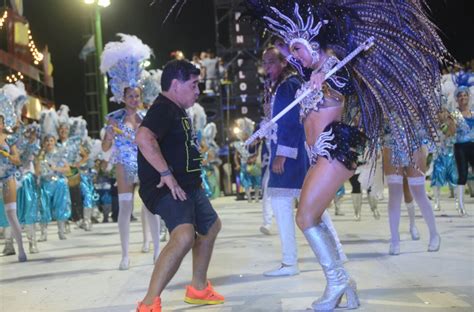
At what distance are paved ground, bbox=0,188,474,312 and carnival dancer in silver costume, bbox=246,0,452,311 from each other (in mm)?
668

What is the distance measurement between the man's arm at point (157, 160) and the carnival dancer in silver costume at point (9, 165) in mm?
4223

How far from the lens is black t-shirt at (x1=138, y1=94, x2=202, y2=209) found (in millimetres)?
4746

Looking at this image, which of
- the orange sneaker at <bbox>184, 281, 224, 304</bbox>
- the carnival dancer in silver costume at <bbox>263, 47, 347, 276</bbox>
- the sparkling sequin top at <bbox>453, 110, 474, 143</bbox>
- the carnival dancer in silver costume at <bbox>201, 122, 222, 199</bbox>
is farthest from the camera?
the carnival dancer in silver costume at <bbox>201, 122, 222, 199</bbox>

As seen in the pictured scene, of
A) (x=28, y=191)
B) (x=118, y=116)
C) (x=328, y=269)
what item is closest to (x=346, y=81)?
(x=328, y=269)

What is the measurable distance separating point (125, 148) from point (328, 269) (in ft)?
11.3

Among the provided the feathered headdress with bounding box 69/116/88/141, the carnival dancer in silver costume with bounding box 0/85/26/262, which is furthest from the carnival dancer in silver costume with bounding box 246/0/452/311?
the feathered headdress with bounding box 69/116/88/141

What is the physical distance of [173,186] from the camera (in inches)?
182

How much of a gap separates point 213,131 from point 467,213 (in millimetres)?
9934

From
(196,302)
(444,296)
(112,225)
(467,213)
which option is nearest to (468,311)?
(444,296)

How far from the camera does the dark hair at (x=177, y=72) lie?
16.3 feet

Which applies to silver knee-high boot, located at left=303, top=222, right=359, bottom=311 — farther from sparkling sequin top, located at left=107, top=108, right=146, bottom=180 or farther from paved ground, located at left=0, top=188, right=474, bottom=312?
sparkling sequin top, located at left=107, top=108, right=146, bottom=180

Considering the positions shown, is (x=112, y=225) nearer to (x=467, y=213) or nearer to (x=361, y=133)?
(x=467, y=213)

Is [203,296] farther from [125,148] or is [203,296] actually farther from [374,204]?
[374,204]

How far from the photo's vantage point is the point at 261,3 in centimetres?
461
